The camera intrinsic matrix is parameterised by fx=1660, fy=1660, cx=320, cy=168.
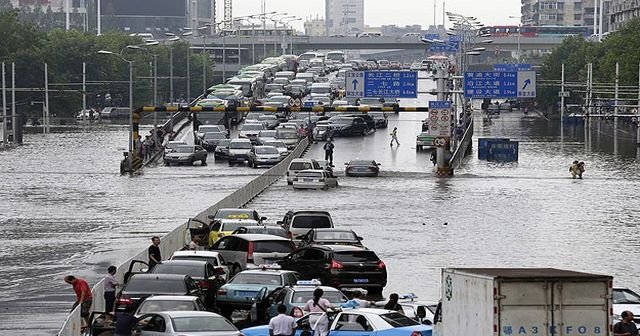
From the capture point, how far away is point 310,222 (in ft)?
151

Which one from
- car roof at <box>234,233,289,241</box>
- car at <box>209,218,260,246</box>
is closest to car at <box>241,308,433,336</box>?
car roof at <box>234,233,289,241</box>

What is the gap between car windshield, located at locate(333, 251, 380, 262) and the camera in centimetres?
3459

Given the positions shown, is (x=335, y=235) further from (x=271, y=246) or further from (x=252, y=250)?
(x=252, y=250)

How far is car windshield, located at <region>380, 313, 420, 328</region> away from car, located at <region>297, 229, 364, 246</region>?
14.2 m

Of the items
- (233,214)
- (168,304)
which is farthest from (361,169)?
(168,304)

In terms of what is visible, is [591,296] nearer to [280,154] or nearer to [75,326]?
[75,326]

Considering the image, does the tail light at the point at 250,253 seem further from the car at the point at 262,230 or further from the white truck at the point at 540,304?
the white truck at the point at 540,304

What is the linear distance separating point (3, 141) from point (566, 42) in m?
85.9

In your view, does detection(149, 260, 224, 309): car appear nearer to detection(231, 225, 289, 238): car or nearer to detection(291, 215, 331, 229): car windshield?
detection(231, 225, 289, 238): car

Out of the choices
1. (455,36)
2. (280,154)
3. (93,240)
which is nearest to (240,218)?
(93,240)

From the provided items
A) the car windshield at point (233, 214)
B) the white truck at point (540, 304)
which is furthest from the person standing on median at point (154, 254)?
the white truck at point (540, 304)

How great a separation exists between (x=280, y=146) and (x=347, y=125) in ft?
52.3

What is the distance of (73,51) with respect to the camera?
148000 millimetres

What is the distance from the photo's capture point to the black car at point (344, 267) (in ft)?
112
